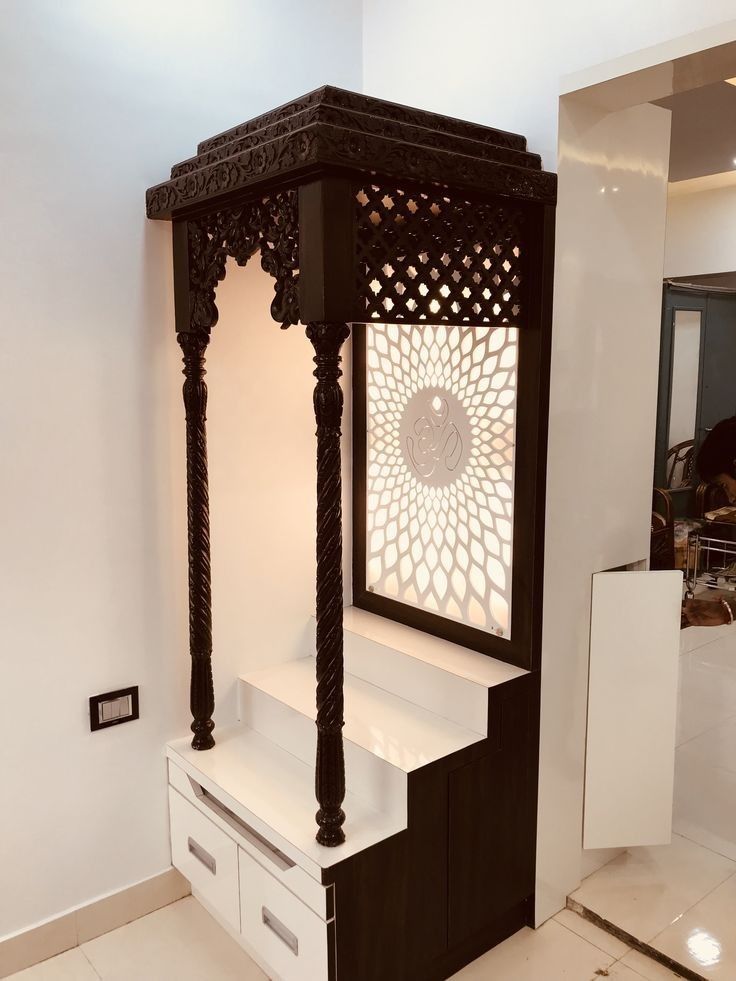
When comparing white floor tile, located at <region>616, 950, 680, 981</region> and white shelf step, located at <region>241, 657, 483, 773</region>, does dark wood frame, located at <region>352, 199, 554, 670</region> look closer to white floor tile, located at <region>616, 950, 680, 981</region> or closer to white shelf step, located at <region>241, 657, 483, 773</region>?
white shelf step, located at <region>241, 657, 483, 773</region>

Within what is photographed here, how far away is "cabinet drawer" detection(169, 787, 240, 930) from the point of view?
2.35m

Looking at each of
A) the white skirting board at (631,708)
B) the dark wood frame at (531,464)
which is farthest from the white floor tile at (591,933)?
the dark wood frame at (531,464)

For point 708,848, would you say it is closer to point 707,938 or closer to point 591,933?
point 707,938

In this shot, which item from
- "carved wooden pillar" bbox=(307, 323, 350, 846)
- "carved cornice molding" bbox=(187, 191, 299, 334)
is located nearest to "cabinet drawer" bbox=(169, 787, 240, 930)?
"carved wooden pillar" bbox=(307, 323, 350, 846)

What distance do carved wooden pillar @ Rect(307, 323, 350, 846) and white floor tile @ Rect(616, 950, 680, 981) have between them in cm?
100

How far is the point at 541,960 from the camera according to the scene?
7.81 ft

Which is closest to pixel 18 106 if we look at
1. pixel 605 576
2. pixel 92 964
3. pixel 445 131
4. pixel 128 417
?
pixel 128 417

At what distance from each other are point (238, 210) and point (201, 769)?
5.27 feet

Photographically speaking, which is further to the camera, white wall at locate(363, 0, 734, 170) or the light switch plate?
the light switch plate

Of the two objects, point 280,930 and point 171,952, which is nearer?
point 280,930

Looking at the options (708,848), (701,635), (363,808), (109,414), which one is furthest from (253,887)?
(701,635)

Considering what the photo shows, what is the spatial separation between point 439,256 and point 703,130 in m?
2.31

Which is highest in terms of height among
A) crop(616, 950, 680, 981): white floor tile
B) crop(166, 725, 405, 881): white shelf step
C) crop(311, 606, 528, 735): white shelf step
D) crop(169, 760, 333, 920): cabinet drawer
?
crop(311, 606, 528, 735): white shelf step

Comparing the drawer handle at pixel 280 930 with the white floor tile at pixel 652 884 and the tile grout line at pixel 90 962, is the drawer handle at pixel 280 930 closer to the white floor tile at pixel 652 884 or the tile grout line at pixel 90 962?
the tile grout line at pixel 90 962
